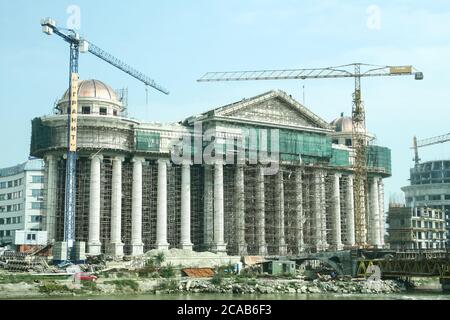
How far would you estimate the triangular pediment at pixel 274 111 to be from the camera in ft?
449

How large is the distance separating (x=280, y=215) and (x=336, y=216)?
59.0ft

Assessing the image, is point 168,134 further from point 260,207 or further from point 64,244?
point 64,244

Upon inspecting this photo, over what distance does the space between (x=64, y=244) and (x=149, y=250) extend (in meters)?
23.6

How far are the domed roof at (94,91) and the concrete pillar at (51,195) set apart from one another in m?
13.6

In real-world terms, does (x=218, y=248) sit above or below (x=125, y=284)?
above

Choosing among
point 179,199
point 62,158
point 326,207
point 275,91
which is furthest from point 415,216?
point 62,158

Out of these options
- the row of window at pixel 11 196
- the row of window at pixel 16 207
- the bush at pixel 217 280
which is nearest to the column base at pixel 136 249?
the bush at pixel 217 280

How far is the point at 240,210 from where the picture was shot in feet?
442

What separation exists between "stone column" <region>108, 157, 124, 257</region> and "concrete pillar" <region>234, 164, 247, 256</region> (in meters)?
24.3

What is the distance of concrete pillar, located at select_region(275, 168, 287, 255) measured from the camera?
140m

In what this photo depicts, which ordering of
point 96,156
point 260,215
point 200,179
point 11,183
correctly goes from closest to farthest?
point 96,156 → point 260,215 → point 200,179 → point 11,183

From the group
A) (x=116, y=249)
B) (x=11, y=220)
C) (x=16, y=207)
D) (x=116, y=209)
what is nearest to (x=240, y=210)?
(x=116, y=209)

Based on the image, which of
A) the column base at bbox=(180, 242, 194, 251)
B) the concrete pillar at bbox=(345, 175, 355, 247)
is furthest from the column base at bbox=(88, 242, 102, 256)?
the concrete pillar at bbox=(345, 175, 355, 247)

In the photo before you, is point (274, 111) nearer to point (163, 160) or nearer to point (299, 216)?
point (299, 216)
